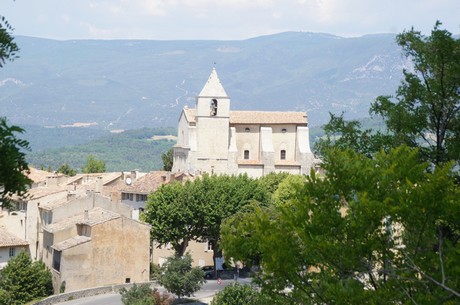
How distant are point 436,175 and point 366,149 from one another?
7.85m

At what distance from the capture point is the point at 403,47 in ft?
74.6

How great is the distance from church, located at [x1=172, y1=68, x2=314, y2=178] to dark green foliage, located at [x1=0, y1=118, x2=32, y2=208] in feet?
276

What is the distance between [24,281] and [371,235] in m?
40.6

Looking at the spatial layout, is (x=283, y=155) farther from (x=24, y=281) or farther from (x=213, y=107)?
(x=24, y=281)

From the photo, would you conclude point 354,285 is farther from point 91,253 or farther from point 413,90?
point 91,253

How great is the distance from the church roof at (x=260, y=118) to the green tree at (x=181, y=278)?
163ft

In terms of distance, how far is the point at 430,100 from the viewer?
822 inches

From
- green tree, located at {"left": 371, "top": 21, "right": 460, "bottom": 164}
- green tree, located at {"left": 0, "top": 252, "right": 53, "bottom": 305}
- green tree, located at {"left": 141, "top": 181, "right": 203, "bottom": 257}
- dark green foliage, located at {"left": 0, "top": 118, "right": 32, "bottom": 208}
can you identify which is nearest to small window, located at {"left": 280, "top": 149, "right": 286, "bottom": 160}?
green tree, located at {"left": 141, "top": 181, "right": 203, "bottom": 257}

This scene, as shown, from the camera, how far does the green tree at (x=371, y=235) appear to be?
1468 cm

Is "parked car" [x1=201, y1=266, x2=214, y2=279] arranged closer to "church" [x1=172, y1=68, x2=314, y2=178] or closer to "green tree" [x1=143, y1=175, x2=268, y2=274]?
"green tree" [x1=143, y1=175, x2=268, y2=274]

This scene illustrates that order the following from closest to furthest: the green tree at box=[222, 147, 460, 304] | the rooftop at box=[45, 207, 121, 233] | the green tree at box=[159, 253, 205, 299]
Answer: the green tree at box=[222, 147, 460, 304] < the green tree at box=[159, 253, 205, 299] < the rooftop at box=[45, 207, 121, 233]

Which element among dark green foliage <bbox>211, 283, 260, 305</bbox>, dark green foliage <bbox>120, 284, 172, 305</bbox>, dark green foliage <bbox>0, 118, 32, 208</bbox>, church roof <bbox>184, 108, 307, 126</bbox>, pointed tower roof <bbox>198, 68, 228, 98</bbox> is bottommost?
dark green foliage <bbox>120, 284, 172, 305</bbox>

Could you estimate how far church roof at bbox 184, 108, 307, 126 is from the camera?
328 feet

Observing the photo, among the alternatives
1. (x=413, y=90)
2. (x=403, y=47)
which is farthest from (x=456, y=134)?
(x=403, y=47)
